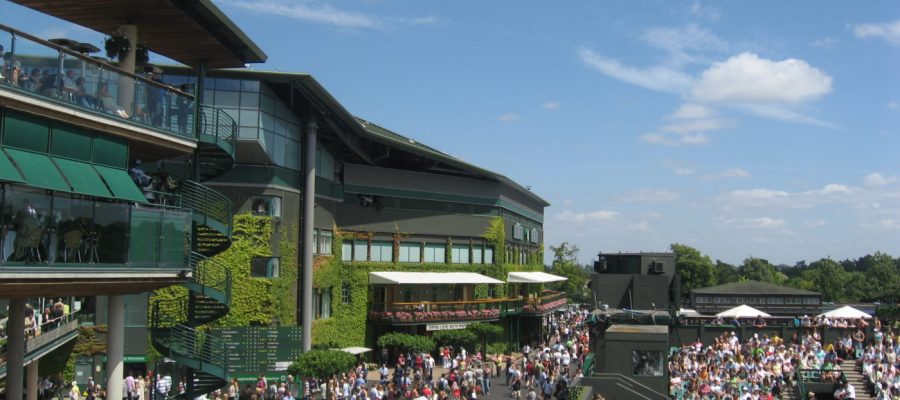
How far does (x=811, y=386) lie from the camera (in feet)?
127

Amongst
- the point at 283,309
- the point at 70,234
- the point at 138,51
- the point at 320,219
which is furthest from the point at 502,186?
the point at 70,234

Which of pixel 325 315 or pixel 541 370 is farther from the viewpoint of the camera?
pixel 325 315

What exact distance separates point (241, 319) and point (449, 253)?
17.2m

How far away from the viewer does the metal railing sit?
1473 cm

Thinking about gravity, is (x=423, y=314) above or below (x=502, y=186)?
below

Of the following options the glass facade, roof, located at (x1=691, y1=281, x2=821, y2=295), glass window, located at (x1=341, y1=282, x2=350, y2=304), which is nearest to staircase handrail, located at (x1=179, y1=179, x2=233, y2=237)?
the glass facade

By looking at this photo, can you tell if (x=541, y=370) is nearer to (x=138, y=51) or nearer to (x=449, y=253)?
(x=449, y=253)

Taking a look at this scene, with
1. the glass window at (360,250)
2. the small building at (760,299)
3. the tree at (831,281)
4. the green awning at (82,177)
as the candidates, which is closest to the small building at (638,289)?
the glass window at (360,250)

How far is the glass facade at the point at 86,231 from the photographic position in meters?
14.5

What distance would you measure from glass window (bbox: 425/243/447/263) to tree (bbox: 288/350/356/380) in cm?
1761

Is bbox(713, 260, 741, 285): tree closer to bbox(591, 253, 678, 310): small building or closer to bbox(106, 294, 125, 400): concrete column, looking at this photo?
bbox(591, 253, 678, 310): small building

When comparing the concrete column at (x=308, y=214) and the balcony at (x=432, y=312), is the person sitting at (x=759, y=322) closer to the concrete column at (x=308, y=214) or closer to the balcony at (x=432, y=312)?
the balcony at (x=432, y=312)

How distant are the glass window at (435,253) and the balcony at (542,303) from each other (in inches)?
409

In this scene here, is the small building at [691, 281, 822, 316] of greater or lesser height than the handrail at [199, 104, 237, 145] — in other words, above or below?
below
